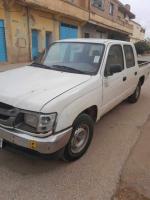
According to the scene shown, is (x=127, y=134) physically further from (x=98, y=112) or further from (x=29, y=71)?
(x=29, y=71)

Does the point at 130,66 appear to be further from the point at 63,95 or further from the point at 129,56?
the point at 63,95

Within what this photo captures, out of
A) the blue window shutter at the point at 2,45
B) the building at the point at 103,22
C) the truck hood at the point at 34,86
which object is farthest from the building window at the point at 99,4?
the truck hood at the point at 34,86

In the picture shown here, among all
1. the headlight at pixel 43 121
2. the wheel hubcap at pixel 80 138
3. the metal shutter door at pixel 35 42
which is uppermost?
the metal shutter door at pixel 35 42

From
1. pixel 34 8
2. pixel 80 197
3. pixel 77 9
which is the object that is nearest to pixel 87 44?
pixel 80 197

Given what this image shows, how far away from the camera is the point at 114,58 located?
439 centimetres

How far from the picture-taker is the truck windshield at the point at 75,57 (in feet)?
12.7

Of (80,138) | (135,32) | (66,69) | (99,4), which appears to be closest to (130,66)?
(66,69)

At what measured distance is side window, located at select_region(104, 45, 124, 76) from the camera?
157 inches

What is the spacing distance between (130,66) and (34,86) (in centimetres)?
293

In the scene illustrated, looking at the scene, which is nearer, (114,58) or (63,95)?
(63,95)

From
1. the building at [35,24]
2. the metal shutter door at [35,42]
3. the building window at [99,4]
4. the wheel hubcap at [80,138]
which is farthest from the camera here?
the building window at [99,4]

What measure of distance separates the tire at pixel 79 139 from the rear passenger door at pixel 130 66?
7.04ft

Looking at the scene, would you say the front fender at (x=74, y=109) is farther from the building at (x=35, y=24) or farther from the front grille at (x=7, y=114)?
the building at (x=35, y=24)

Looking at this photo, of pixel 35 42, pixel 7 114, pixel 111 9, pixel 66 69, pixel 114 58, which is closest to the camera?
pixel 7 114
